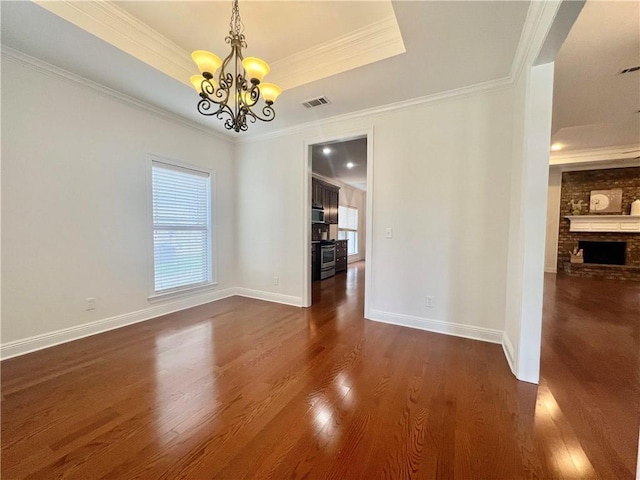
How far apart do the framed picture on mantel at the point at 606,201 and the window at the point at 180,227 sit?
9190 millimetres

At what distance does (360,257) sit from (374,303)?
22.8 feet

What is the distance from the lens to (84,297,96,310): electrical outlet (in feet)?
9.03

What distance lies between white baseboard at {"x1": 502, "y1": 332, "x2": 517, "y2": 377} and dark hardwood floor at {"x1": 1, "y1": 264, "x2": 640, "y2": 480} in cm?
6

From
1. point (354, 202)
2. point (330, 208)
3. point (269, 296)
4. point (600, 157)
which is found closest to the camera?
point (269, 296)

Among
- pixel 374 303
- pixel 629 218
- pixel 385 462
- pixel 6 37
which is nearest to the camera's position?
pixel 385 462

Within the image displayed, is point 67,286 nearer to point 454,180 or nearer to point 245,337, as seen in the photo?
point 245,337

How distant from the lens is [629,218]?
630 cm

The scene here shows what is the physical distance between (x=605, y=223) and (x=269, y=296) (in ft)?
27.9

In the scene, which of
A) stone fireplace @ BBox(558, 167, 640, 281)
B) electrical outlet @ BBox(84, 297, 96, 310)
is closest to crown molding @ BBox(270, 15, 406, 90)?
electrical outlet @ BBox(84, 297, 96, 310)

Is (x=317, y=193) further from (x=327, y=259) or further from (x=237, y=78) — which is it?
(x=237, y=78)

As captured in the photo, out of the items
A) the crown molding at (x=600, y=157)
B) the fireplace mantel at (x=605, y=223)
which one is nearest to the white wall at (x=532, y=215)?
the crown molding at (x=600, y=157)

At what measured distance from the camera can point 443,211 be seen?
2887 millimetres

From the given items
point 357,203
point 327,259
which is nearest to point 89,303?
point 327,259

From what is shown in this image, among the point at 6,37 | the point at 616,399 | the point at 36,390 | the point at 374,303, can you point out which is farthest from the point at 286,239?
the point at 616,399
